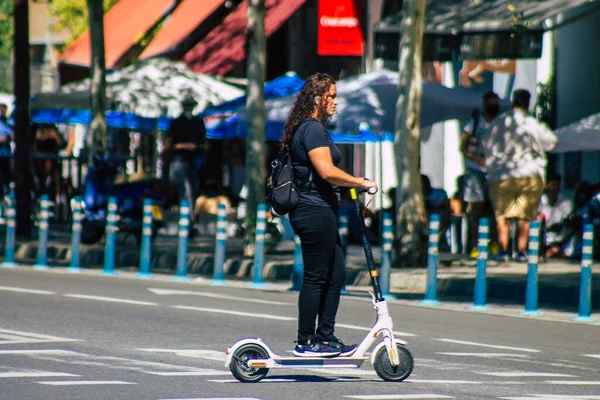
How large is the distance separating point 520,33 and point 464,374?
958 cm

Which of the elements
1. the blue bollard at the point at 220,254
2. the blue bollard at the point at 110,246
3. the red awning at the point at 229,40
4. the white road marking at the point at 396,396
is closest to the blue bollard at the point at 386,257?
the blue bollard at the point at 220,254

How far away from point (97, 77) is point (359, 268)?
6823mm

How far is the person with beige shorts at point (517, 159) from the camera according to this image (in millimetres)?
17578

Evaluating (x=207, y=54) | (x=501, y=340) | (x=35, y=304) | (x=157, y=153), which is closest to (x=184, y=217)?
(x=35, y=304)

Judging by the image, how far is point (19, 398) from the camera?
26.3ft

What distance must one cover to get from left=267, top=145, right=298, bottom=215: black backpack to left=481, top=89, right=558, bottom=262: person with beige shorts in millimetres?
8882

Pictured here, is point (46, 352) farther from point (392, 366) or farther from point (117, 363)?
point (392, 366)

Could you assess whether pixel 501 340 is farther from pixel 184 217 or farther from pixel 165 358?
pixel 184 217

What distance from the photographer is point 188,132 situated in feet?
71.1

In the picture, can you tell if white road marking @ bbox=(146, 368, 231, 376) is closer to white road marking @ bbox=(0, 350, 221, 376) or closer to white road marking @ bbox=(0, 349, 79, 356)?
white road marking @ bbox=(0, 350, 221, 376)

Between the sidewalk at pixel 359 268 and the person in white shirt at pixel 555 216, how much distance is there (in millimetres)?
550

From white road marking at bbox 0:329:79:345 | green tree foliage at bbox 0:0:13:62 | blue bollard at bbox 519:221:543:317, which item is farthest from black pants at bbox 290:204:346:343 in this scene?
green tree foliage at bbox 0:0:13:62

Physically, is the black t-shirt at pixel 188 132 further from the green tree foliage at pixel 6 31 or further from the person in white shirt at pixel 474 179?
the green tree foliage at pixel 6 31

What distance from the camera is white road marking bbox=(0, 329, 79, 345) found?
10695 millimetres
